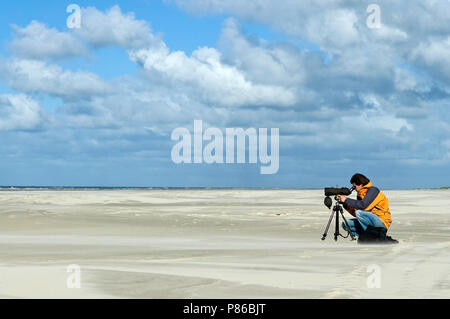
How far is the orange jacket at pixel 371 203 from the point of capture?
13.4 m

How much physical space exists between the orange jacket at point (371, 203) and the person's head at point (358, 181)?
11cm

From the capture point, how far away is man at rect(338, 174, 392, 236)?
44.0ft

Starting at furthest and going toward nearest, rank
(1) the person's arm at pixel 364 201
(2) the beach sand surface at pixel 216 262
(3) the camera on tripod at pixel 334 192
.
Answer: (3) the camera on tripod at pixel 334 192 → (1) the person's arm at pixel 364 201 → (2) the beach sand surface at pixel 216 262

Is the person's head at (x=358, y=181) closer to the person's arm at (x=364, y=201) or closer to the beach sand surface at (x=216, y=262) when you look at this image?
the person's arm at (x=364, y=201)

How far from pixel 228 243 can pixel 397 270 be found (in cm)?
576

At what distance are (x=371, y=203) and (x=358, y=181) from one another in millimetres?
542

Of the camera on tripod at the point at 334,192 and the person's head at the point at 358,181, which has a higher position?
the person's head at the point at 358,181

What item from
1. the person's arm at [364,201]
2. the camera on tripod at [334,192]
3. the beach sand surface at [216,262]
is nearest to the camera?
the beach sand surface at [216,262]
